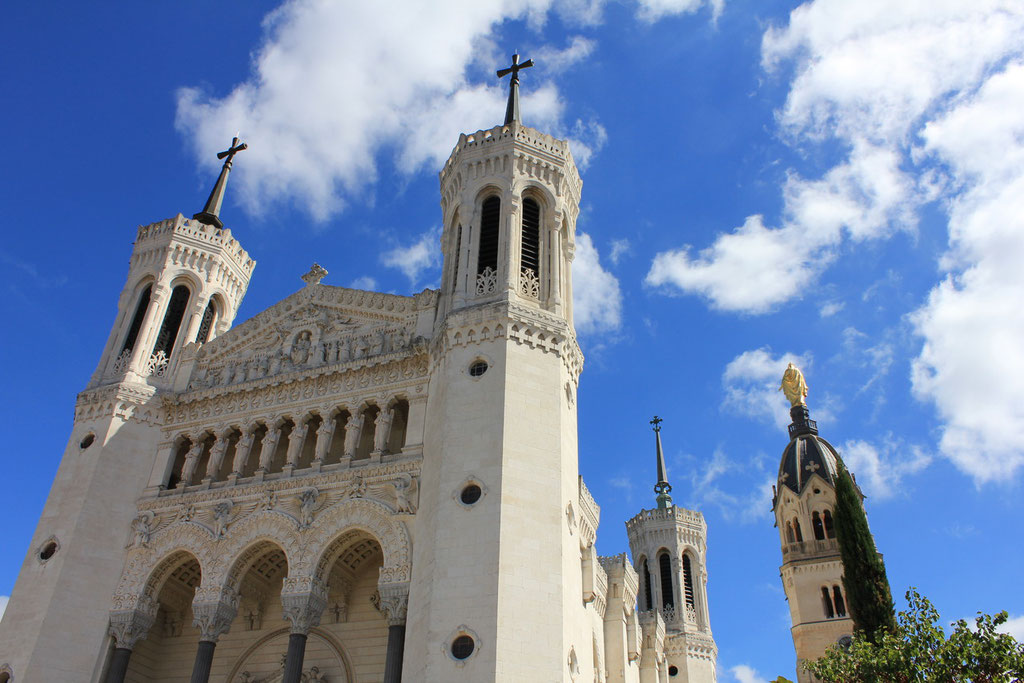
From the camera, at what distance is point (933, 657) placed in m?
19.5

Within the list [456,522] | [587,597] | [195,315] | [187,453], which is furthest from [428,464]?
[195,315]

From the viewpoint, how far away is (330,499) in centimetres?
2583

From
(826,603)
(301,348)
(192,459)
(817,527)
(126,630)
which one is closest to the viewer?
(126,630)

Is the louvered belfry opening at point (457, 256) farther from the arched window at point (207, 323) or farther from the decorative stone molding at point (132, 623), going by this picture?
the decorative stone molding at point (132, 623)

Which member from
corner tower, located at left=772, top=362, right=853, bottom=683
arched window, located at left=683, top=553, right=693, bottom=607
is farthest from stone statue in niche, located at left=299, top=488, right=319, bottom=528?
corner tower, located at left=772, top=362, right=853, bottom=683

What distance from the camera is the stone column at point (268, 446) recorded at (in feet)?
91.3

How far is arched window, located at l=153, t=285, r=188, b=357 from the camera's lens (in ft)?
108

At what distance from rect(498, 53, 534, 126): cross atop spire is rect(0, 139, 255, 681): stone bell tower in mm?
13412

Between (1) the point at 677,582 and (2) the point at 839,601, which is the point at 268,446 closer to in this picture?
(1) the point at 677,582

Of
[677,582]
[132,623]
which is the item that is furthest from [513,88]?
[677,582]

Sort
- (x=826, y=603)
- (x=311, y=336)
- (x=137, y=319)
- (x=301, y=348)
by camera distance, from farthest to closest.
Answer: (x=826, y=603) < (x=137, y=319) < (x=311, y=336) < (x=301, y=348)

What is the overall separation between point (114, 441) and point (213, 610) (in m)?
8.32

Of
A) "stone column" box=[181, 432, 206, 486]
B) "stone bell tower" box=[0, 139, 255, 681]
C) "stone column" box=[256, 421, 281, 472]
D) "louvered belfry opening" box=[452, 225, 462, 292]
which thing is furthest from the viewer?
"stone column" box=[181, 432, 206, 486]

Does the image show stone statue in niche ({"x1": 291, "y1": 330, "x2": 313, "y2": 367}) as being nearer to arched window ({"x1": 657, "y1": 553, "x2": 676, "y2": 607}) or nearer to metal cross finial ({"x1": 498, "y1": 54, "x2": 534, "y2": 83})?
metal cross finial ({"x1": 498, "y1": 54, "x2": 534, "y2": 83})
